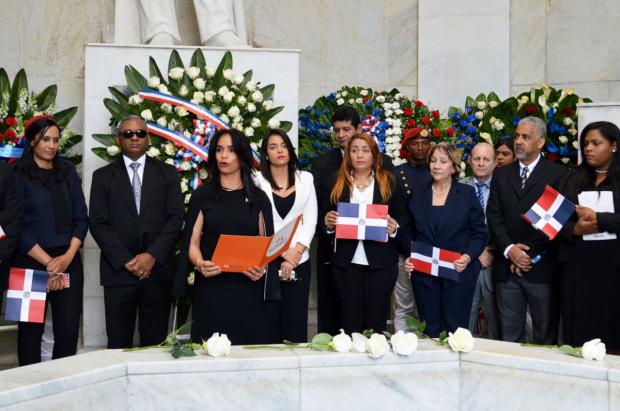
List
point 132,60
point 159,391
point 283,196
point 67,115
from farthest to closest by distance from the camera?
1. point 67,115
2. point 132,60
3. point 283,196
4. point 159,391

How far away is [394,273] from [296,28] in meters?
4.05

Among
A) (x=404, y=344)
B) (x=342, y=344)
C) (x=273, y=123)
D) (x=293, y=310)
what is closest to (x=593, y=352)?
(x=404, y=344)

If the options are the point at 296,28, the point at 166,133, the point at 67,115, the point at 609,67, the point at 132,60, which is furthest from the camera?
the point at 296,28

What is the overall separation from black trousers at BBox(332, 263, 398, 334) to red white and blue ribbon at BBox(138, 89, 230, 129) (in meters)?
1.40

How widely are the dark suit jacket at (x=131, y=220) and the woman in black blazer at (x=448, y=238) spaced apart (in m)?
1.58

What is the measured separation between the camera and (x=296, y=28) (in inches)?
374

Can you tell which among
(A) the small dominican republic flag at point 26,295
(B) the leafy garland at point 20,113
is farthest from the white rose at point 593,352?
(B) the leafy garland at point 20,113

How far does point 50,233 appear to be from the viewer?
6047mm

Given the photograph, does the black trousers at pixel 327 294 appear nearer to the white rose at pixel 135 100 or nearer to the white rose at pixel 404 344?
the white rose at pixel 135 100

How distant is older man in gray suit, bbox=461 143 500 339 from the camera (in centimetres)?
653

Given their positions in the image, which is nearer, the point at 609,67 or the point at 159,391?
the point at 159,391

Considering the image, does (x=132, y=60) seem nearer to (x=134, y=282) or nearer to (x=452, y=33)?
(x=134, y=282)

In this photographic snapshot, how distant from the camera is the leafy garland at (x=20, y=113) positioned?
6852 mm

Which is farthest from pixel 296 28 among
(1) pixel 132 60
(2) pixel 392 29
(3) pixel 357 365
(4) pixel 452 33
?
(3) pixel 357 365
